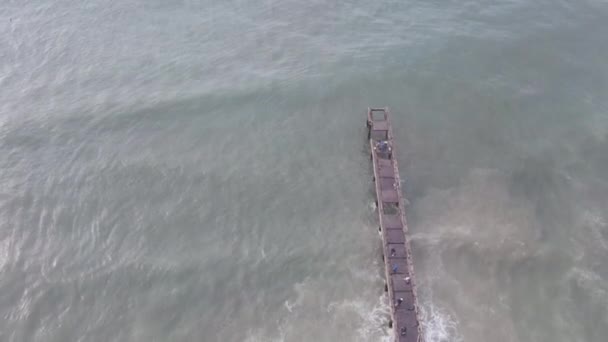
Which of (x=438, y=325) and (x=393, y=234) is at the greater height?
(x=393, y=234)

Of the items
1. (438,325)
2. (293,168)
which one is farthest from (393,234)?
(293,168)

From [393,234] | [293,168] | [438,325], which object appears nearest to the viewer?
[438,325]

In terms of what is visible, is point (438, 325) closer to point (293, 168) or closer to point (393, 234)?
point (393, 234)

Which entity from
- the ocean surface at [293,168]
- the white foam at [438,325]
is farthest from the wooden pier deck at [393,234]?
the ocean surface at [293,168]

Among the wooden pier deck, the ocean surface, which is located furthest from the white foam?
the wooden pier deck

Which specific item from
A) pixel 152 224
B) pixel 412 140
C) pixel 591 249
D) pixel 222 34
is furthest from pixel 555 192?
pixel 222 34

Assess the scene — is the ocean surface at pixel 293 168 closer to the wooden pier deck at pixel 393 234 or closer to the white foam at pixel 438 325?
the white foam at pixel 438 325
